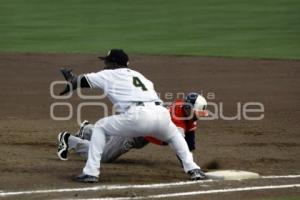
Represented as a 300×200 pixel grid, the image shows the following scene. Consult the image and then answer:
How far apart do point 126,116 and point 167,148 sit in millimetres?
2725

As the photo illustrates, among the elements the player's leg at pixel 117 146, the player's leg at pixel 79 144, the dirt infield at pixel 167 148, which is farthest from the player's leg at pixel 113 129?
the player's leg at pixel 79 144

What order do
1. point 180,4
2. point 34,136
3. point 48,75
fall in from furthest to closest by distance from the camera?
1. point 180,4
2. point 48,75
3. point 34,136

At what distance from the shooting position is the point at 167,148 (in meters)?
12.1

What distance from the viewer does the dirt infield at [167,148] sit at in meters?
9.88

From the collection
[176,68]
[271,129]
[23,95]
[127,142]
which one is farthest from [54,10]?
[127,142]

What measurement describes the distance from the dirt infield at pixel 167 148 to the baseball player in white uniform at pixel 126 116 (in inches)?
11.8

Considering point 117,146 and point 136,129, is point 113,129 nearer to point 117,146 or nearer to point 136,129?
point 136,129

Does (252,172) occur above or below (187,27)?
below

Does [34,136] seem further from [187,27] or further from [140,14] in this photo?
[140,14]

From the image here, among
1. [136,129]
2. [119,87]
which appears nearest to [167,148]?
[136,129]

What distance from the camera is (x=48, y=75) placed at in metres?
17.3

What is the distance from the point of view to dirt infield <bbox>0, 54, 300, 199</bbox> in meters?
9.88

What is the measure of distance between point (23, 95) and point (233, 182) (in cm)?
691

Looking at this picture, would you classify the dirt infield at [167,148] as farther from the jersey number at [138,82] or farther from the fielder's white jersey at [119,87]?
the jersey number at [138,82]
